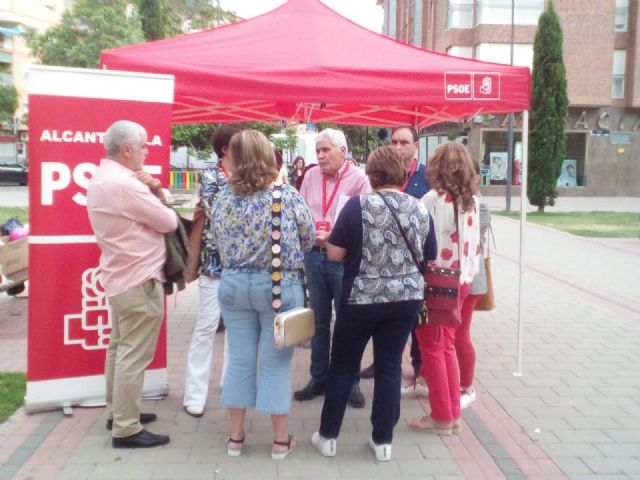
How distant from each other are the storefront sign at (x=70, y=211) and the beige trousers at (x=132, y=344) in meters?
0.64

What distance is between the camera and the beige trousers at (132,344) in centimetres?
370

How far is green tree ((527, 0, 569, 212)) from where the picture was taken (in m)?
22.2

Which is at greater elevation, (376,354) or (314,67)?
(314,67)

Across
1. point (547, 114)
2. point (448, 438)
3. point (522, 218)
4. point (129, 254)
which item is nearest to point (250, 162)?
point (129, 254)

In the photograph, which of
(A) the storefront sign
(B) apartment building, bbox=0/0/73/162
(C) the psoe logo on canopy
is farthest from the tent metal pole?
(B) apartment building, bbox=0/0/73/162

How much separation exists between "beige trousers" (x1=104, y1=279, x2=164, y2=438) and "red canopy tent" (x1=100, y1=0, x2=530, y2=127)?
1.48 m

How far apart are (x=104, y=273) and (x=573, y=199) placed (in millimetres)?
29761

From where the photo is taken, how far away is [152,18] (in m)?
32.9

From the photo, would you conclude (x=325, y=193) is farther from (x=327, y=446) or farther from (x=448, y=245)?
(x=327, y=446)

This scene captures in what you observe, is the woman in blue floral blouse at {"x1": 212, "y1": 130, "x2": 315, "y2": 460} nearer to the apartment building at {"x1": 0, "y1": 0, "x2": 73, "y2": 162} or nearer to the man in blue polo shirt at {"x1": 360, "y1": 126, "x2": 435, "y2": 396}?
the man in blue polo shirt at {"x1": 360, "y1": 126, "x2": 435, "y2": 396}

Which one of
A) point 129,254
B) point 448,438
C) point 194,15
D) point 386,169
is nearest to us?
point 386,169

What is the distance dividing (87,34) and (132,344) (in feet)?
92.2

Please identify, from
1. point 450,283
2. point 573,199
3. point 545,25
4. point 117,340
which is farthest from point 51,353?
point 573,199

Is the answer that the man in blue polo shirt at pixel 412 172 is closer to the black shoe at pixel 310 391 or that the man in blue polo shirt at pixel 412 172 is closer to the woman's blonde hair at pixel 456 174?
the black shoe at pixel 310 391
